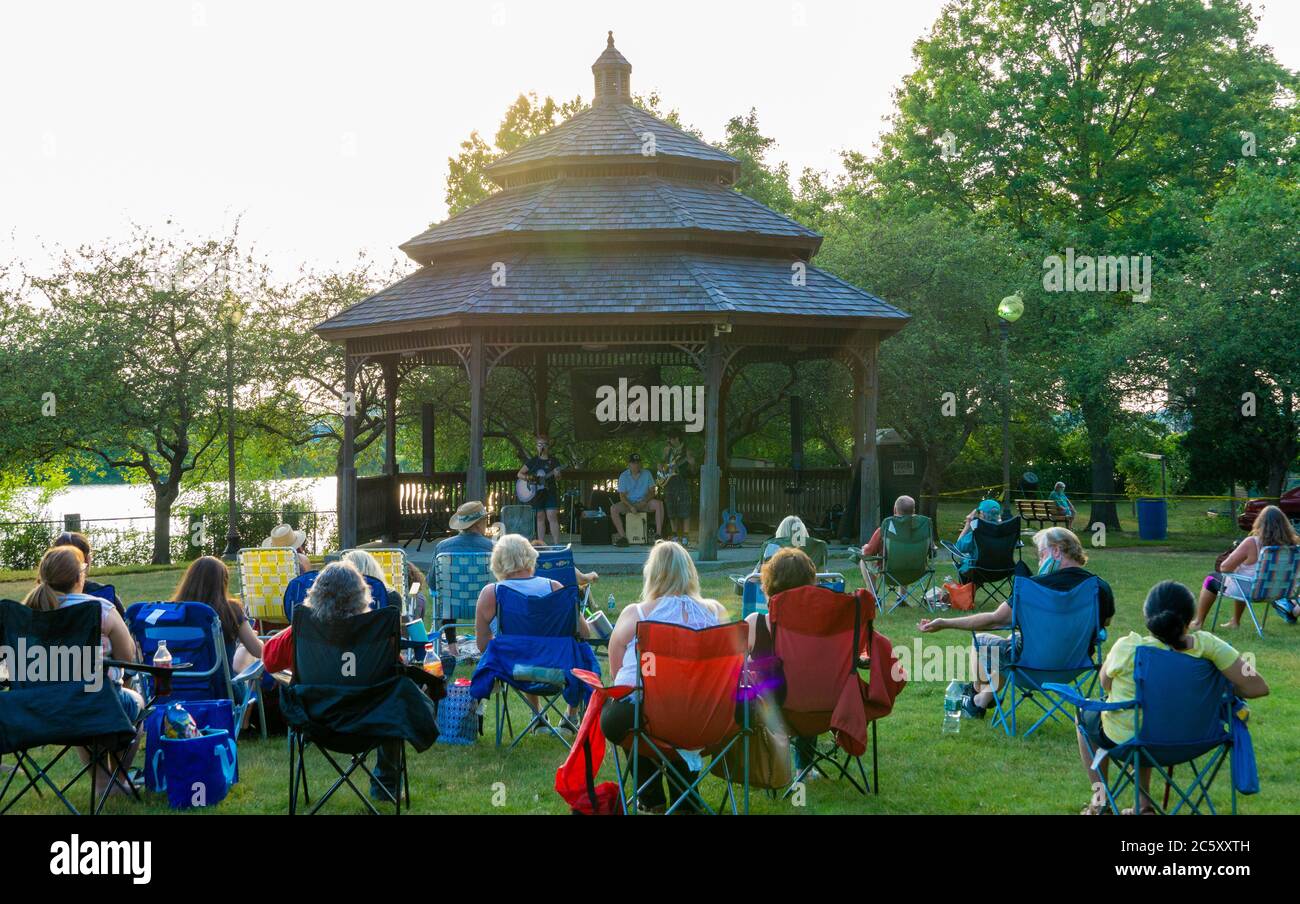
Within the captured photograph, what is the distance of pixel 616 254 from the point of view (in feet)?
64.4

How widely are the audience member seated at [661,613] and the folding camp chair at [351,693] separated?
38.5 inches

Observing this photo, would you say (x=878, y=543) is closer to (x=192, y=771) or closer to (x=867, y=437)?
(x=867, y=437)

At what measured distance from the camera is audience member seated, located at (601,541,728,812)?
6074 millimetres

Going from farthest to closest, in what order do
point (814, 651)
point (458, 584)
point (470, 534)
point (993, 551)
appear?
1. point (993, 551)
2. point (470, 534)
3. point (458, 584)
4. point (814, 651)

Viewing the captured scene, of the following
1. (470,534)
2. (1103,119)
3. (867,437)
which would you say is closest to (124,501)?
(1103,119)

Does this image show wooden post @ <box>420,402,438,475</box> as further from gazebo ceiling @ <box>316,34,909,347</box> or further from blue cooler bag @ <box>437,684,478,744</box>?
blue cooler bag @ <box>437,684,478,744</box>

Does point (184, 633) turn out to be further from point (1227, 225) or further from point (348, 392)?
point (1227, 225)

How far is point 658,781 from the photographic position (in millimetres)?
6105

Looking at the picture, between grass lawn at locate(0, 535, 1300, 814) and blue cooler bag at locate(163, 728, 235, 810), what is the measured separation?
90 mm

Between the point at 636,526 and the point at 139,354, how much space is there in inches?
486

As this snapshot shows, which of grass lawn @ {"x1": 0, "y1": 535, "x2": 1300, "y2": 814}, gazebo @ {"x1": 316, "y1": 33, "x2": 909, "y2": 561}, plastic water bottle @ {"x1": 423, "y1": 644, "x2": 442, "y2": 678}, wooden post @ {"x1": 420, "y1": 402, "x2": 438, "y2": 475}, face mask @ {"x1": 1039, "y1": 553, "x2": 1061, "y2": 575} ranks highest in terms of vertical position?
gazebo @ {"x1": 316, "y1": 33, "x2": 909, "y2": 561}

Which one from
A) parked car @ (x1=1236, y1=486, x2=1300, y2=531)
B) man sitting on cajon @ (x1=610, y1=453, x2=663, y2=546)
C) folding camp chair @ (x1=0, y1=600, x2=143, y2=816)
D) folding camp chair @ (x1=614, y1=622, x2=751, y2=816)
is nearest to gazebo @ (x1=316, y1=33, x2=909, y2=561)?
man sitting on cajon @ (x1=610, y1=453, x2=663, y2=546)

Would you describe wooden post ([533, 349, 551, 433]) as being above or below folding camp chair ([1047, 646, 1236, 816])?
above

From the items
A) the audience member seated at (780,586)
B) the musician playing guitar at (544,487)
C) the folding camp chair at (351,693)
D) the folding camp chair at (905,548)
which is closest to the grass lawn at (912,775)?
the audience member seated at (780,586)
